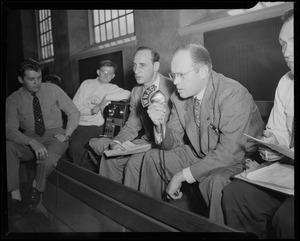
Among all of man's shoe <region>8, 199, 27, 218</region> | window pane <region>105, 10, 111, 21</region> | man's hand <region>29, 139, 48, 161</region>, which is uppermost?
window pane <region>105, 10, 111, 21</region>

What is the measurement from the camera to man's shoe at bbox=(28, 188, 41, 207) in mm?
1512

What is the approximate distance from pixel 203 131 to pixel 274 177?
0.44 metres

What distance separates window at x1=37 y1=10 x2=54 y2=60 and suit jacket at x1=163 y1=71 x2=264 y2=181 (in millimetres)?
859

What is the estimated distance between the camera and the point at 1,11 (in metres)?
1.20

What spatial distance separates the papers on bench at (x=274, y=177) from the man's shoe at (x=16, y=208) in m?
1.16

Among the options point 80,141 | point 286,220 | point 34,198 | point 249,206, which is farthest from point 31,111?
point 286,220

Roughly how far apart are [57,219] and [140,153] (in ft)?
1.95

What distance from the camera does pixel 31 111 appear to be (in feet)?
4.97

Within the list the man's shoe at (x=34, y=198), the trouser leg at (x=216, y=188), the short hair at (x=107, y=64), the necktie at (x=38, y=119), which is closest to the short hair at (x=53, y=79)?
the necktie at (x=38, y=119)

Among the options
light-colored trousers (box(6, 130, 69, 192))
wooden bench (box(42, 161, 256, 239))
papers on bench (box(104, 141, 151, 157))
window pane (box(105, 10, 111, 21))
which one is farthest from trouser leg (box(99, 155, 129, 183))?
window pane (box(105, 10, 111, 21))

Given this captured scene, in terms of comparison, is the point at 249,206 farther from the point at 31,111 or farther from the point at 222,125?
the point at 31,111

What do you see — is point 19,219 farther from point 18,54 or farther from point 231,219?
point 231,219

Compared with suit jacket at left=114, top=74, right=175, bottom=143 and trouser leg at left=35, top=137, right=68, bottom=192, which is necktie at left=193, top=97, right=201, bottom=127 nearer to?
suit jacket at left=114, top=74, right=175, bottom=143

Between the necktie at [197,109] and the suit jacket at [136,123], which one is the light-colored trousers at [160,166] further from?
the suit jacket at [136,123]
